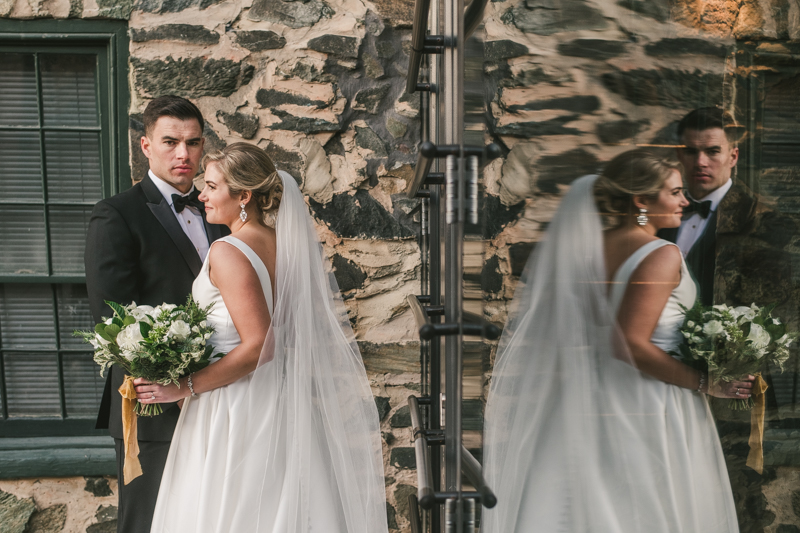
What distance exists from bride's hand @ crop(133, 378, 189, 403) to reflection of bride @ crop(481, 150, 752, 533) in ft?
4.79

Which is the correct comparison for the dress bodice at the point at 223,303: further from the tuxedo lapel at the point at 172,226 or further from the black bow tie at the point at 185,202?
the black bow tie at the point at 185,202

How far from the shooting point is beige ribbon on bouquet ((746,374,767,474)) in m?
0.68

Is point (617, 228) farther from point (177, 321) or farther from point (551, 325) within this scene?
point (177, 321)

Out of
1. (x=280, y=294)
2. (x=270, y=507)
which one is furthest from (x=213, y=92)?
(x=270, y=507)

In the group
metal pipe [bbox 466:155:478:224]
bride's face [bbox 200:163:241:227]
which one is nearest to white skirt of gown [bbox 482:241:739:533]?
metal pipe [bbox 466:155:478:224]

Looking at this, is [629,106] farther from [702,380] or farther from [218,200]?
[218,200]

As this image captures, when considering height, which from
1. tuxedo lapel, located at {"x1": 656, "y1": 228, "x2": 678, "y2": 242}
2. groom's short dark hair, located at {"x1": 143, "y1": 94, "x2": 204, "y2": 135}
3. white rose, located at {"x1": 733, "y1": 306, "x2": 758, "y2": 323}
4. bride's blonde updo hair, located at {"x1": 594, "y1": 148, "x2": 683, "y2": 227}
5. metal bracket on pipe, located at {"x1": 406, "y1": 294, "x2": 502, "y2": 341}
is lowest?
metal bracket on pipe, located at {"x1": 406, "y1": 294, "x2": 502, "y2": 341}

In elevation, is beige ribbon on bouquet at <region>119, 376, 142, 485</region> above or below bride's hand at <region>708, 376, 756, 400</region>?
below

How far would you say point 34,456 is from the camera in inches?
111

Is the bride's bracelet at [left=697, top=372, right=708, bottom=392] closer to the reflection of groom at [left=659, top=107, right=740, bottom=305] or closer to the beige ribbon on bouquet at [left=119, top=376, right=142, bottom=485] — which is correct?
the reflection of groom at [left=659, top=107, right=740, bottom=305]

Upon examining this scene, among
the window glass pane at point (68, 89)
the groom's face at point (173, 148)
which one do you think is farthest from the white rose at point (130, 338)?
the window glass pane at point (68, 89)

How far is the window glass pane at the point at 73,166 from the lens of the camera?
291 centimetres

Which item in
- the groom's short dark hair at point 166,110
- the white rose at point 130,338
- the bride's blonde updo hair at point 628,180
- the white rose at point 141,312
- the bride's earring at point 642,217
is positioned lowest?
the white rose at point 130,338

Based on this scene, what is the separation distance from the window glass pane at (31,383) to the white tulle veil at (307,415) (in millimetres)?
1567
